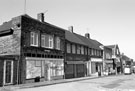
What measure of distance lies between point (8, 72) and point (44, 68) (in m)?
6.06

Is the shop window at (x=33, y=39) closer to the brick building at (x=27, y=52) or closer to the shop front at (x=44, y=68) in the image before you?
the brick building at (x=27, y=52)

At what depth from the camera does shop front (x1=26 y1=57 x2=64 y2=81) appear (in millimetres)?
20822

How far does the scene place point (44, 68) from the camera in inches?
920

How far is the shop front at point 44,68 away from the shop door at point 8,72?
2.28m

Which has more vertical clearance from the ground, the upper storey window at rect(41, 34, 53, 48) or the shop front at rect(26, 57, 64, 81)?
the upper storey window at rect(41, 34, 53, 48)

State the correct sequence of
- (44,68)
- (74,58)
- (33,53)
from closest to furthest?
1. (33,53)
2. (44,68)
3. (74,58)

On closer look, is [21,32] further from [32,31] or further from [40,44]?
[40,44]

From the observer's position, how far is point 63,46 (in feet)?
91.5

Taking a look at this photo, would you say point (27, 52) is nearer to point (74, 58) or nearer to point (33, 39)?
point (33, 39)

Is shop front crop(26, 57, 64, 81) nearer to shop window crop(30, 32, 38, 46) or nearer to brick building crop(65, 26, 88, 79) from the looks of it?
shop window crop(30, 32, 38, 46)

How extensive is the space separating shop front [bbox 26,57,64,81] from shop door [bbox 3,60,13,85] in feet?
7.47

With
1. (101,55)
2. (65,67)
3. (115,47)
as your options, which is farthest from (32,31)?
(115,47)

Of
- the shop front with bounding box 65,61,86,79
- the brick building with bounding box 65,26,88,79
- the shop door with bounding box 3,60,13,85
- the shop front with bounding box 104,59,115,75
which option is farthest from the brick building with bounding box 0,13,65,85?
the shop front with bounding box 104,59,115,75

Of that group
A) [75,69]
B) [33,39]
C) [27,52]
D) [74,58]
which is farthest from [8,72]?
[75,69]
